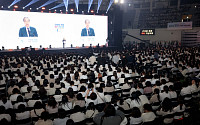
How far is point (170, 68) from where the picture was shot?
11516mm

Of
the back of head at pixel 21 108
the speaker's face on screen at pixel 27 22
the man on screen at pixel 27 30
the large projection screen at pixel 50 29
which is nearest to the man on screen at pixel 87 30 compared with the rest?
the large projection screen at pixel 50 29

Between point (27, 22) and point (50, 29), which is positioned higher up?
point (27, 22)

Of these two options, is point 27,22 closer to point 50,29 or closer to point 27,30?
point 27,30

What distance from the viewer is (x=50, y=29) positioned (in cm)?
2080

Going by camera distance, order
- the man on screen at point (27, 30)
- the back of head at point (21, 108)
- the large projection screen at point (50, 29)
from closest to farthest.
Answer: the back of head at point (21, 108) → the large projection screen at point (50, 29) → the man on screen at point (27, 30)

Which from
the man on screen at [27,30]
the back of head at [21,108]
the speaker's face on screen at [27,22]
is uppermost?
the speaker's face on screen at [27,22]

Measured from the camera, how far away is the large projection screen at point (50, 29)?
18531 mm

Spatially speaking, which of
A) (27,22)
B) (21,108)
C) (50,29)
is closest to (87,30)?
(50,29)

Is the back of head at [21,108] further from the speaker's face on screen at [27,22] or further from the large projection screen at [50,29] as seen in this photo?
the speaker's face on screen at [27,22]

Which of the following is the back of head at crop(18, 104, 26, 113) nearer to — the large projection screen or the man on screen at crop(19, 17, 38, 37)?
the large projection screen

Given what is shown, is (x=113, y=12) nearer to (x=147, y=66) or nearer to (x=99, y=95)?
(x=147, y=66)

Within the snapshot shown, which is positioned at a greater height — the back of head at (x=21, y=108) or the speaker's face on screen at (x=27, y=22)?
the speaker's face on screen at (x=27, y=22)

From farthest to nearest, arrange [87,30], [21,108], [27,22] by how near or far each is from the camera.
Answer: [87,30] → [27,22] → [21,108]

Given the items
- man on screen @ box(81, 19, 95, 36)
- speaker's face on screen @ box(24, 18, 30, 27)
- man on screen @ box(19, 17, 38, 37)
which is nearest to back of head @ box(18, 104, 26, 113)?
man on screen @ box(19, 17, 38, 37)
